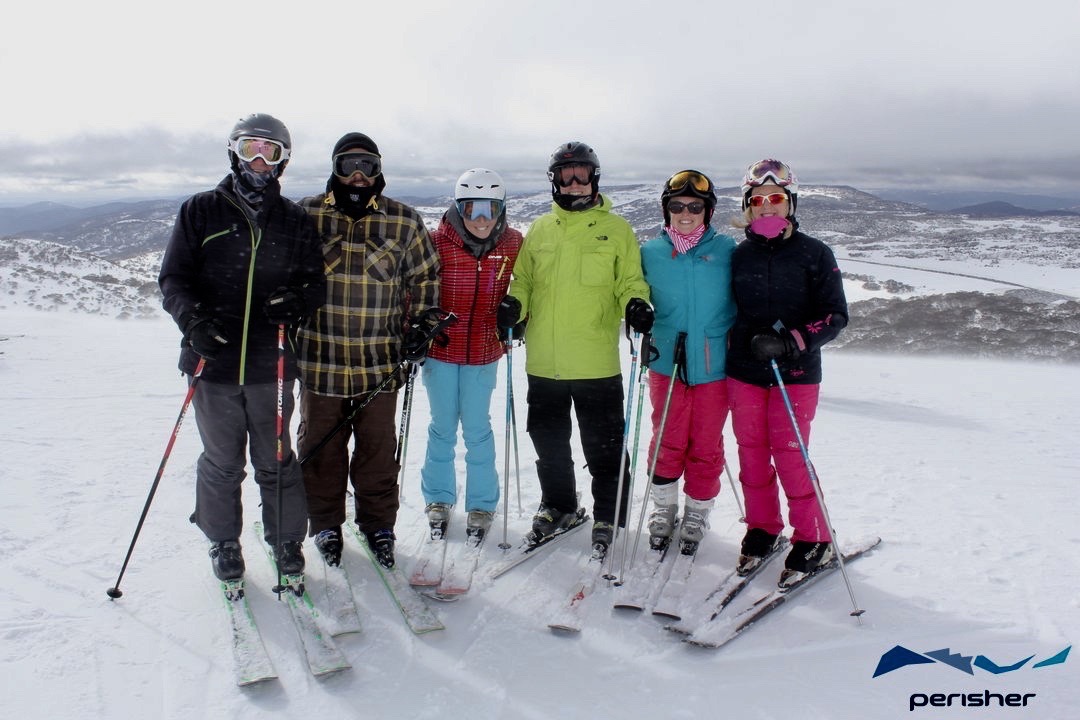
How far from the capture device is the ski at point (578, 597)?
138 inches

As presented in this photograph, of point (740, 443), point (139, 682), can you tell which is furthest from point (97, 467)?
point (740, 443)

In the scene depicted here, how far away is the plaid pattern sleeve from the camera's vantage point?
12.4 ft

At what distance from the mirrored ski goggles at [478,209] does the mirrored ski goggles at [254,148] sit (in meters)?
1.16

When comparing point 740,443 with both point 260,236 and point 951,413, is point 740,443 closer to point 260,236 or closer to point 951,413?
point 260,236

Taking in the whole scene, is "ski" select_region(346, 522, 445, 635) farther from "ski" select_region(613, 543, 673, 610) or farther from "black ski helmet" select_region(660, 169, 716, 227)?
"black ski helmet" select_region(660, 169, 716, 227)

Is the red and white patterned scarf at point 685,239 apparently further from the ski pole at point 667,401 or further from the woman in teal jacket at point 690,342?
the ski pole at point 667,401

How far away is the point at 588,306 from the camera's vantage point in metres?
4.17

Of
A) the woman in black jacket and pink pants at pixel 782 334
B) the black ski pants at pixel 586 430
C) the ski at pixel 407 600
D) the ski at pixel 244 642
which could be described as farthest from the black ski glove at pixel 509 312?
the ski at pixel 244 642

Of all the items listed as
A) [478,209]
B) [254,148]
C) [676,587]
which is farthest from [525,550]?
[254,148]

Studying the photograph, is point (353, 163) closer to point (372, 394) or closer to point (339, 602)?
point (372, 394)

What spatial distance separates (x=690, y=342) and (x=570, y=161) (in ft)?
4.66

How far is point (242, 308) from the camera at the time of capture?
11.4 ft

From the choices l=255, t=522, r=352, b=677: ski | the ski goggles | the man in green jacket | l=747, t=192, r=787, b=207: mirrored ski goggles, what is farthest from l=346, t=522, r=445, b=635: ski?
l=747, t=192, r=787, b=207: mirrored ski goggles

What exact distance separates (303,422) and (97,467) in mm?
3149
